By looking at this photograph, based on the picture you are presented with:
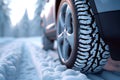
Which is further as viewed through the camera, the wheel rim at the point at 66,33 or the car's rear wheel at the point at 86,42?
the wheel rim at the point at 66,33

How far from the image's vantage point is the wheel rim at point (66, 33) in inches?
97.1

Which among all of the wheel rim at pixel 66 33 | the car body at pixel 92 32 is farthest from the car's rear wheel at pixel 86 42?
the wheel rim at pixel 66 33

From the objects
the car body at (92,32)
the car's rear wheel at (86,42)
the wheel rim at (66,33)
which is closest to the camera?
the car body at (92,32)

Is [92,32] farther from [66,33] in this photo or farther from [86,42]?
[66,33]

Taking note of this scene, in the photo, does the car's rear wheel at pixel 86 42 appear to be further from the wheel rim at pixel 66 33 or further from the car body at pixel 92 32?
the wheel rim at pixel 66 33

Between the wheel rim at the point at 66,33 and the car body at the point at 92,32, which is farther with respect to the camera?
the wheel rim at the point at 66,33

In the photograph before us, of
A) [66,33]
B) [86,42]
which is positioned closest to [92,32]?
[86,42]

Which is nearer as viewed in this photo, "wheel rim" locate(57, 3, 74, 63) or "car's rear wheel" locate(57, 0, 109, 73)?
"car's rear wheel" locate(57, 0, 109, 73)

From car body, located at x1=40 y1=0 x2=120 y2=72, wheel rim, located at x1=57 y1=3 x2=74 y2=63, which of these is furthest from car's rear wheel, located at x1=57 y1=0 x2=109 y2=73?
wheel rim, located at x1=57 y1=3 x2=74 y2=63

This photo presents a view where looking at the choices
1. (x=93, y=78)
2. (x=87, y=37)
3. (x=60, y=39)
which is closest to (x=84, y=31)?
(x=87, y=37)

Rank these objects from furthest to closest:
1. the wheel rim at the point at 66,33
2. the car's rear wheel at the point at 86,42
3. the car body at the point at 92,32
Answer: the wheel rim at the point at 66,33 < the car's rear wheel at the point at 86,42 < the car body at the point at 92,32

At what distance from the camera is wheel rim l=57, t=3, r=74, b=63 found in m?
2.47

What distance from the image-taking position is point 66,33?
8.44 ft

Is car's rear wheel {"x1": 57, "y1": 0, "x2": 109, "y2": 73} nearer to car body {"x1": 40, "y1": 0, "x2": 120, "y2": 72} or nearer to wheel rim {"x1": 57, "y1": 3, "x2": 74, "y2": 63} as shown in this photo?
car body {"x1": 40, "y1": 0, "x2": 120, "y2": 72}
